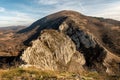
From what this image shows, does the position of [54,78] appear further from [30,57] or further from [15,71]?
[30,57]

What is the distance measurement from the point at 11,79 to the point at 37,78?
3.18 metres

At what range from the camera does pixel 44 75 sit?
32.7m

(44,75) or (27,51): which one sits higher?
(44,75)

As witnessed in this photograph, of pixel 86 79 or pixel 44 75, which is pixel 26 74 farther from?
pixel 86 79

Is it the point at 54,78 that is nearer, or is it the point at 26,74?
the point at 54,78

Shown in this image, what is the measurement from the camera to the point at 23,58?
A: 580 feet

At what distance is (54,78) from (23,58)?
14923cm

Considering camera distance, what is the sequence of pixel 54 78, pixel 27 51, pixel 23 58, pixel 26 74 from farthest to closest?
pixel 27 51 < pixel 23 58 < pixel 26 74 < pixel 54 78

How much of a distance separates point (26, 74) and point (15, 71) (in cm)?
247

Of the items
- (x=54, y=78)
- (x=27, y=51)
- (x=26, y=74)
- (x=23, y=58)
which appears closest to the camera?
(x=54, y=78)

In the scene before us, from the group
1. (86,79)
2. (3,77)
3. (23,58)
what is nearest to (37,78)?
(3,77)

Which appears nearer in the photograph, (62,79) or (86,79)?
(62,79)

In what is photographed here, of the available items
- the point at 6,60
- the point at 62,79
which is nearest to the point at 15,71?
the point at 62,79

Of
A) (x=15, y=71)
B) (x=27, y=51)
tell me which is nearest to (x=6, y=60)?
(x=27, y=51)
